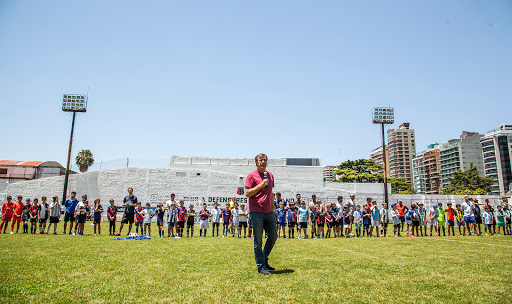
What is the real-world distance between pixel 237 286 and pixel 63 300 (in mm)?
2108

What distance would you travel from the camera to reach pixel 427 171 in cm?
14400

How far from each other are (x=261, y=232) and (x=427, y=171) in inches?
6316

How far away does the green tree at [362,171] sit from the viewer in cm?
7144

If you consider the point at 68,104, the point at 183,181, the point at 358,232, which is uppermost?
A: the point at 68,104

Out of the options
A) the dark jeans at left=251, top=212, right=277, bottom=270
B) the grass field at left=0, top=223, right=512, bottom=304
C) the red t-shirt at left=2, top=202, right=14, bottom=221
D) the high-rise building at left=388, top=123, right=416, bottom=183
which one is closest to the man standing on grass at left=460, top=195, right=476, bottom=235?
the grass field at left=0, top=223, right=512, bottom=304

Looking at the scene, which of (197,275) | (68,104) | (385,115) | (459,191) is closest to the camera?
A: (197,275)

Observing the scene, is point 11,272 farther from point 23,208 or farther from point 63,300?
point 23,208

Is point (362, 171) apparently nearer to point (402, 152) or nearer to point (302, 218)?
point (302, 218)

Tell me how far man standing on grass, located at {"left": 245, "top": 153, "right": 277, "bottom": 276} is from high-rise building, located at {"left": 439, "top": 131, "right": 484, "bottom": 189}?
134 meters

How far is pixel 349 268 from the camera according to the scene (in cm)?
560

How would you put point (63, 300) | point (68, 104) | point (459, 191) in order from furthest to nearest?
point (459, 191) < point (68, 104) < point (63, 300)

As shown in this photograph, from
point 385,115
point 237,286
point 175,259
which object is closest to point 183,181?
point 385,115

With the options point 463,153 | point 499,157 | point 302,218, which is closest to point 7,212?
point 302,218

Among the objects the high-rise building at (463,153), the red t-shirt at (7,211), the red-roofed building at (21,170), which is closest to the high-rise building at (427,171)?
the high-rise building at (463,153)
